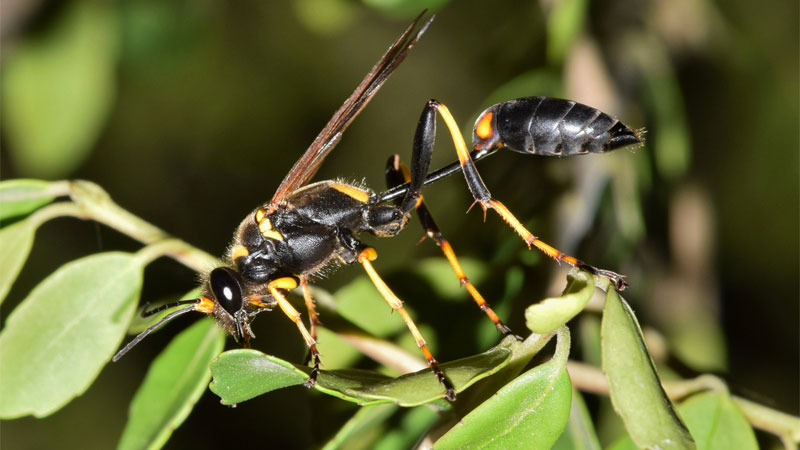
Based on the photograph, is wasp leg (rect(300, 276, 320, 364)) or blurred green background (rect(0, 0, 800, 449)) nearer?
wasp leg (rect(300, 276, 320, 364))

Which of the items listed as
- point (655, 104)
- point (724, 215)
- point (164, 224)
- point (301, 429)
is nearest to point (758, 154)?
point (724, 215)

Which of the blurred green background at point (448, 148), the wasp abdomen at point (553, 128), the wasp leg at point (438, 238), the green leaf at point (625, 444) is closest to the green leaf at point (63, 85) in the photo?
the blurred green background at point (448, 148)

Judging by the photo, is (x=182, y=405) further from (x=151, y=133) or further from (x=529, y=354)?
(x=151, y=133)

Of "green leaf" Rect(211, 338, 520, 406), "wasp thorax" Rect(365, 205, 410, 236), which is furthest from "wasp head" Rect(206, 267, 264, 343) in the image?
"wasp thorax" Rect(365, 205, 410, 236)

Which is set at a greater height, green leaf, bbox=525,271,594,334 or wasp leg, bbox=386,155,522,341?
green leaf, bbox=525,271,594,334

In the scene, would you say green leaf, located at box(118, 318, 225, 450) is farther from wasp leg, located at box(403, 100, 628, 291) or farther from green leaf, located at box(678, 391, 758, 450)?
green leaf, located at box(678, 391, 758, 450)

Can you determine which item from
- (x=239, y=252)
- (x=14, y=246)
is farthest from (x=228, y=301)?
(x=14, y=246)

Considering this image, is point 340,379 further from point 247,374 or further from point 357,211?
point 357,211
